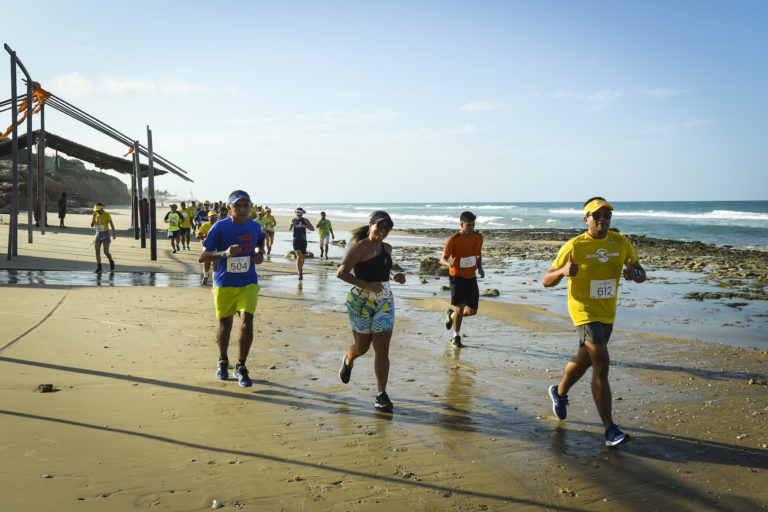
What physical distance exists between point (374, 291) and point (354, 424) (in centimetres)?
117

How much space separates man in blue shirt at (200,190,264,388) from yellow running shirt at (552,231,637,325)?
3.09 m

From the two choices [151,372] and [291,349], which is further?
[291,349]

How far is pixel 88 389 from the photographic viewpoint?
17.8 feet

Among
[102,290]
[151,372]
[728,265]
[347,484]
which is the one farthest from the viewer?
[728,265]

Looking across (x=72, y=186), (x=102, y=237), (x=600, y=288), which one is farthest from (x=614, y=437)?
(x=72, y=186)

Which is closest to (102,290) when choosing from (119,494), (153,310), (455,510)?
(153,310)

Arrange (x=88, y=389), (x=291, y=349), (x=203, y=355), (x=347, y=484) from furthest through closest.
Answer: (x=291, y=349) < (x=203, y=355) < (x=88, y=389) < (x=347, y=484)

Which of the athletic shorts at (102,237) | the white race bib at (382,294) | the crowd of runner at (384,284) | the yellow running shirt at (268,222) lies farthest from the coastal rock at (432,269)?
the white race bib at (382,294)

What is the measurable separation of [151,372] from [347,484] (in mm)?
3253

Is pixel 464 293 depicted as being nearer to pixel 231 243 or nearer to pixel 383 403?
pixel 383 403

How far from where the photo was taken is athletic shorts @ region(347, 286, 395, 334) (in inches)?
207

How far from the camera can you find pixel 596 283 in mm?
4605

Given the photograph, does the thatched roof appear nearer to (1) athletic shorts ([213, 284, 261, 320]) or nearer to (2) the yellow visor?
(1) athletic shorts ([213, 284, 261, 320])

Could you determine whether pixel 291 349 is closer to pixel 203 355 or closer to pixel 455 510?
pixel 203 355
